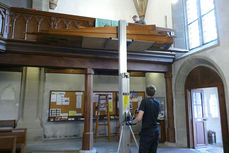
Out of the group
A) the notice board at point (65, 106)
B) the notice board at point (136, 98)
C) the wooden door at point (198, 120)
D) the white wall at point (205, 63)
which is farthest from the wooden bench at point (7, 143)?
the notice board at point (136, 98)

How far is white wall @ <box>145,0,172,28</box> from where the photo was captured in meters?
6.00

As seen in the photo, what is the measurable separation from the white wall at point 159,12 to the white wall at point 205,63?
1557 millimetres

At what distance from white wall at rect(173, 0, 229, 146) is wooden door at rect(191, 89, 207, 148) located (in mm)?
310

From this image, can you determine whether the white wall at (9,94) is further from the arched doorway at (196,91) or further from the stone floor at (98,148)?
the arched doorway at (196,91)

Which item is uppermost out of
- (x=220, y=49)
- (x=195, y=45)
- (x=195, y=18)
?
(x=195, y=18)

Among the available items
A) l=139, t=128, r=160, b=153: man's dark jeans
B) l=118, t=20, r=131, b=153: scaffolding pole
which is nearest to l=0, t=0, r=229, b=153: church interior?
l=118, t=20, r=131, b=153: scaffolding pole

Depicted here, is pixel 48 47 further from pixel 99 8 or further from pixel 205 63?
pixel 205 63

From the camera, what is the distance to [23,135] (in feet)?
12.7

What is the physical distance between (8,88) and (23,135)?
3073 mm

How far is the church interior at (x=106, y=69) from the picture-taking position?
3677mm

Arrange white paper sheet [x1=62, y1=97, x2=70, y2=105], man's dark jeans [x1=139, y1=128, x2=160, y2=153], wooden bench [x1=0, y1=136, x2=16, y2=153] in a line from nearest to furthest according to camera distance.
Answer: man's dark jeans [x1=139, y1=128, x2=160, y2=153] < wooden bench [x1=0, y1=136, x2=16, y2=153] < white paper sheet [x1=62, y1=97, x2=70, y2=105]

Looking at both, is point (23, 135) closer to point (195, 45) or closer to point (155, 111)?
point (155, 111)

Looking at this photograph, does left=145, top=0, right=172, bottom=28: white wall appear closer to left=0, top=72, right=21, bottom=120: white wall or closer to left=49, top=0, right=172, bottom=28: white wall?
left=49, top=0, right=172, bottom=28: white wall

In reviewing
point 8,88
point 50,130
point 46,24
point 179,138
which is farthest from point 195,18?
point 8,88
